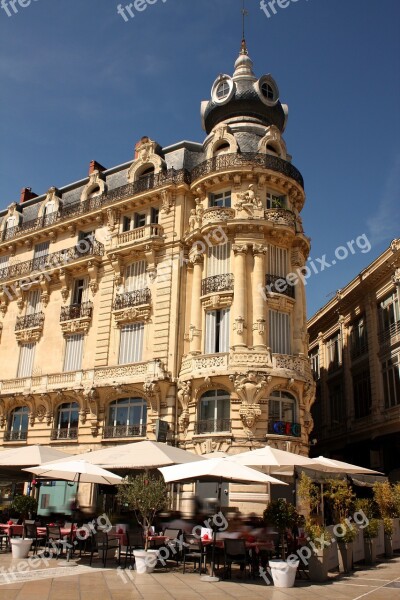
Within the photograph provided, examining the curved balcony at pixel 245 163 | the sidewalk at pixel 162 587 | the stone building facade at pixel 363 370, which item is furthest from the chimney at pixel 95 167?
the sidewalk at pixel 162 587

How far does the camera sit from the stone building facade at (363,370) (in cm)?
2859

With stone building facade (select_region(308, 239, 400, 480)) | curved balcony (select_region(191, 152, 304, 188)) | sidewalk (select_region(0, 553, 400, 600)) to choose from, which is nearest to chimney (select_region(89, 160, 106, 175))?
curved balcony (select_region(191, 152, 304, 188))

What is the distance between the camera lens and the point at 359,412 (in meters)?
32.5

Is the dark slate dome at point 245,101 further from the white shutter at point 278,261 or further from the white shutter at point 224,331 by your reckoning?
the white shutter at point 224,331

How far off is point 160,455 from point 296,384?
9.66 metres

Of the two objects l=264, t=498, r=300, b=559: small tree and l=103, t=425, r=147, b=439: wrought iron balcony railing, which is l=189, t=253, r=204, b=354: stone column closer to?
l=103, t=425, r=147, b=439: wrought iron balcony railing

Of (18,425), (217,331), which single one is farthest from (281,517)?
(18,425)

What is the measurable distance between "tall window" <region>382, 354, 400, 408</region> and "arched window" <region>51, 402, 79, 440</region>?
16.2m

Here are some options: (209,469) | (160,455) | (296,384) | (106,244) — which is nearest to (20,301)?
(106,244)

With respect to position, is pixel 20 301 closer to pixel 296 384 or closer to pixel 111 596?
pixel 296 384

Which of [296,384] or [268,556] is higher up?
[296,384]

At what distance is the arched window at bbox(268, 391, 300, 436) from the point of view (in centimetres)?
2317

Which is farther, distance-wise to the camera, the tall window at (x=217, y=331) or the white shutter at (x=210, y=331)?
the white shutter at (x=210, y=331)

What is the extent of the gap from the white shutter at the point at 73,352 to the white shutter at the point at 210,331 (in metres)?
7.60
